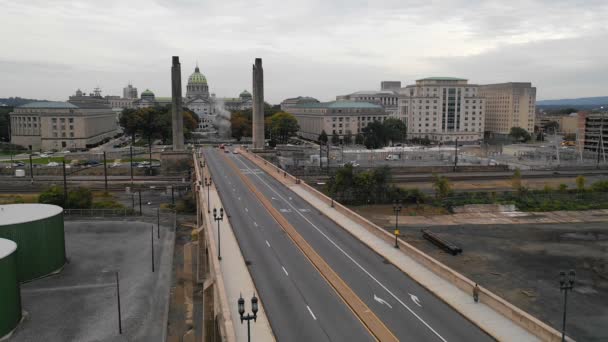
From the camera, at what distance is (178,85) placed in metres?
96.3

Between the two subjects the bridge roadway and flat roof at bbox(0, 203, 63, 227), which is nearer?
the bridge roadway

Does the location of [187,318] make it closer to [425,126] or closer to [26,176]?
[26,176]

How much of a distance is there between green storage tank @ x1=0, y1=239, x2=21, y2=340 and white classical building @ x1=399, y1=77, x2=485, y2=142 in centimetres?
15584

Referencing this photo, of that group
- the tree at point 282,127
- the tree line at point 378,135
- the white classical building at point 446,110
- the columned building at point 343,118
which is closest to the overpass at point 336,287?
the tree line at point 378,135

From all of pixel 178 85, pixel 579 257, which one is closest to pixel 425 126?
pixel 178 85

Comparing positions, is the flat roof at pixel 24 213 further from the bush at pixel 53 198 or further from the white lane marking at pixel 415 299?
the white lane marking at pixel 415 299

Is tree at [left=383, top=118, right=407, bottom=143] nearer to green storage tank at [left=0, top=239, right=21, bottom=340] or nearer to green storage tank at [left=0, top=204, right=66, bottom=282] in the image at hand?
green storage tank at [left=0, top=204, right=66, bottom=282]

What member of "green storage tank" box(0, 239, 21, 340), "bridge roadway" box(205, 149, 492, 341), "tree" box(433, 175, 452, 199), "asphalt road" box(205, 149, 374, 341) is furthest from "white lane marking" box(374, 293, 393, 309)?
"tree" box(433, 175, 452, 199)

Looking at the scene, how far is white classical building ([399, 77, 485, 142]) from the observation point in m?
172

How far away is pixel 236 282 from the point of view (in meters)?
28.8

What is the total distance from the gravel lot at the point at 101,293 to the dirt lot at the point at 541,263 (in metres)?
23.5

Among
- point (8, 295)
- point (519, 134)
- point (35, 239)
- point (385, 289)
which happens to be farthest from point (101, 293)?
point (519, 134)

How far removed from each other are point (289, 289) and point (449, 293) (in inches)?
354

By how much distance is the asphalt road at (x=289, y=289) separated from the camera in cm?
2312
